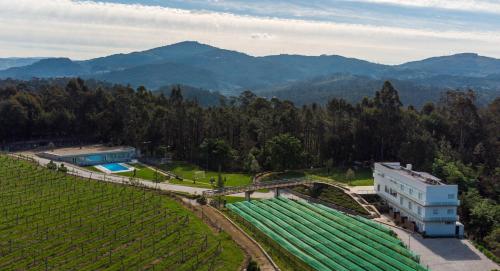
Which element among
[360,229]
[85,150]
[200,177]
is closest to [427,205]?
[360,229]

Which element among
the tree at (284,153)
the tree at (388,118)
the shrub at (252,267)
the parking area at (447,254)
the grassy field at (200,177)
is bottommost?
the parking area at (447,254)

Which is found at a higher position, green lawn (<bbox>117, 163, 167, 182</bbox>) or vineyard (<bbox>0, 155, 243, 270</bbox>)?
vineyard (<bbox>0, 155, 243, 270</bbox>)

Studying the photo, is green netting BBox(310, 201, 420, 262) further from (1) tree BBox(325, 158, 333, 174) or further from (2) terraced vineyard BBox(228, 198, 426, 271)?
(1) tree BBox(325, 158, 333, 174)

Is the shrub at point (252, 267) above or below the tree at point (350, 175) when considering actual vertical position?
below

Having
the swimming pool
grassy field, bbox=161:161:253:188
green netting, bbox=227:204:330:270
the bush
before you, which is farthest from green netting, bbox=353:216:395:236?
the swimming pool

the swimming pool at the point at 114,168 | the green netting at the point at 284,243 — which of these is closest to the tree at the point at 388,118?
the green netting at the point at 284,243

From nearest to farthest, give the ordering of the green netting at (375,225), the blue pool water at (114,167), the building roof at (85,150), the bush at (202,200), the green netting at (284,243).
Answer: the green netting at (284,243)
the green netting at (375,225)
the bush at (202,200)
the blue pool water at (114,167)
the building roof at (85,150)

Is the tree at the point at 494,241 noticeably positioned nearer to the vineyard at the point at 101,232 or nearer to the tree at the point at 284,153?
the vineyard at the point at 101,232

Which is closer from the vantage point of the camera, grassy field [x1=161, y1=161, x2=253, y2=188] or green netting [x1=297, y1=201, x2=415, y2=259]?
green netting [x1=297, y1=201, x2=415, y2=259]
